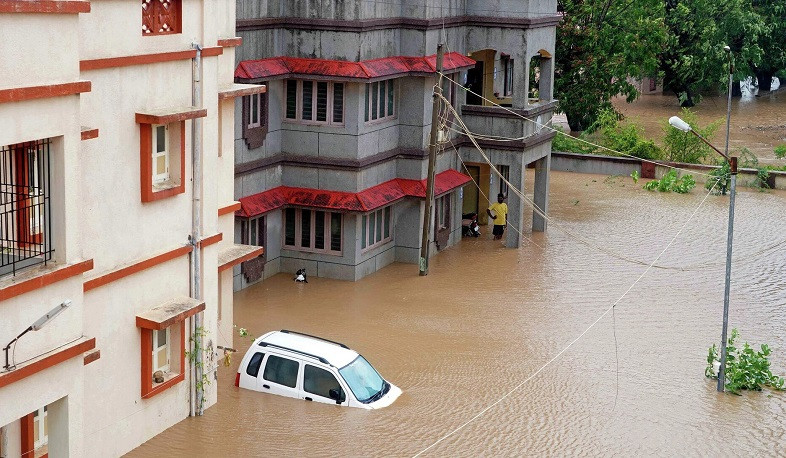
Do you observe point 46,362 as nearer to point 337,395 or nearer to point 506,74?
point 337,395

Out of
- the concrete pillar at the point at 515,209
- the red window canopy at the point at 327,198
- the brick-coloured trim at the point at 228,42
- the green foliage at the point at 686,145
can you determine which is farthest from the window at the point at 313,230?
the green foliage at the point at 686,145

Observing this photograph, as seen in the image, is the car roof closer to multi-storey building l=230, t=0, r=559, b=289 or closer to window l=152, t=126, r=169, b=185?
window l=152, t=126, r=169, b=185

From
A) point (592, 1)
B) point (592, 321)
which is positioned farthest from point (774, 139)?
point (592, 321)

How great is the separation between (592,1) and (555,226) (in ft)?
48.7

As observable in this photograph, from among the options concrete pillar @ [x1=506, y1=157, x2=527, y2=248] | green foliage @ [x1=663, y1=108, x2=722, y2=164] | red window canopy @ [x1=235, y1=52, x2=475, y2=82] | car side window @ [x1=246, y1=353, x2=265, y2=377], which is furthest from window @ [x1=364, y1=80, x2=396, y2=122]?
green foliage @ [x1=663, y1=108, x2=722, y2=164]

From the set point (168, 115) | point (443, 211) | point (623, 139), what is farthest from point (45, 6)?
point (623, 139)

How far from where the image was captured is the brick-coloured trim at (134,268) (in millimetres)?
15094

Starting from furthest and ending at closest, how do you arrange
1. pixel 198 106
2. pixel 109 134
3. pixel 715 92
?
pixel 715 92, pixel 198 106, pixel 109 134

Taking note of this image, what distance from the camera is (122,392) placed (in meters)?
16.0

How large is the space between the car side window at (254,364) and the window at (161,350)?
68.4 inches

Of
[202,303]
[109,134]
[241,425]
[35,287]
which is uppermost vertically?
[109,134]

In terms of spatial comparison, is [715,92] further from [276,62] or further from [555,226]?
[276,62]

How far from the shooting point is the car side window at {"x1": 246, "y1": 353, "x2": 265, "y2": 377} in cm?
1855

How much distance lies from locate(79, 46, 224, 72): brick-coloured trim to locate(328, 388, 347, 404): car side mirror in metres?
5.03
